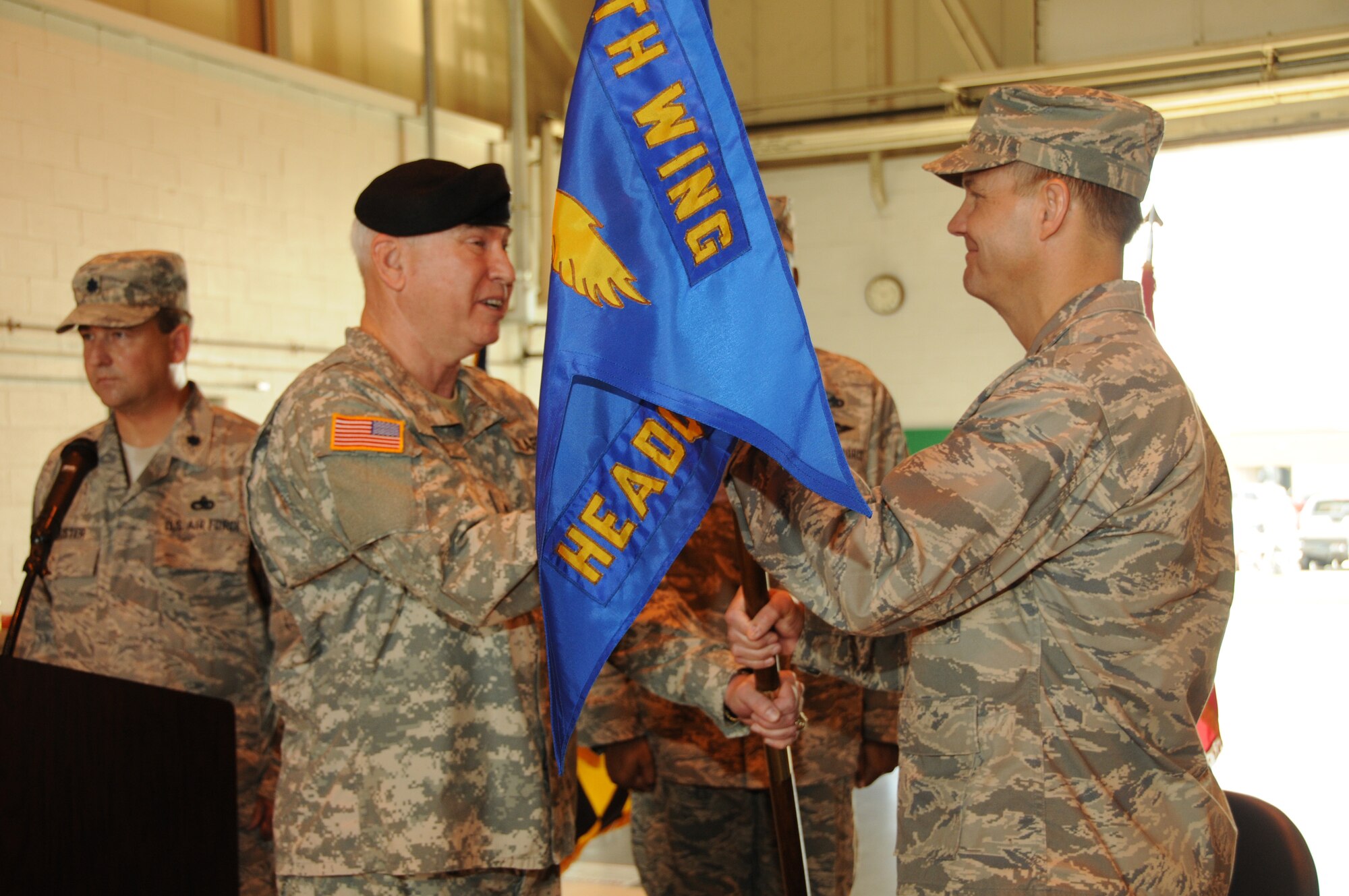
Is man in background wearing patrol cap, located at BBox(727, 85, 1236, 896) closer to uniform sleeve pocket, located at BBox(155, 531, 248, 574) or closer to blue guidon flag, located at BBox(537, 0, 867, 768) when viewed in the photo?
blue guidon flag, located at BBox(537, 0, 867, 768)

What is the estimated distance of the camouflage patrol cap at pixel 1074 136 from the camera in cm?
166

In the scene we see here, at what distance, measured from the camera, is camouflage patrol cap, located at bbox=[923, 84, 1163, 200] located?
1658 millimetres

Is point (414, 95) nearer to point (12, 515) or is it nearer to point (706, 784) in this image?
point (12, 515)

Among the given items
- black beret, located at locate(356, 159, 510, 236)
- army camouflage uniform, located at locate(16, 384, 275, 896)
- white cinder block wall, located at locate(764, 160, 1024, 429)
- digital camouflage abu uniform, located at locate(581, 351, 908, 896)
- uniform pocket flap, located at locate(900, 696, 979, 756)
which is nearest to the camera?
uniform pocket flap, located at locate(900, 696, 979, 756)

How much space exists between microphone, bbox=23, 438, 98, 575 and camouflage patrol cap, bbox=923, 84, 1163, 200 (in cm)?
252

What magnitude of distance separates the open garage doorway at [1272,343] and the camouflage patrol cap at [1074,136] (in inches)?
223

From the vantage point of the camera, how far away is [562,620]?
1541mm

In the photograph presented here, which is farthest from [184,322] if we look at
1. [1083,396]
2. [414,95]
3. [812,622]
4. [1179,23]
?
[1179,23]

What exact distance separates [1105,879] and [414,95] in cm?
710

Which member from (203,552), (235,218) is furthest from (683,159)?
(235,218)

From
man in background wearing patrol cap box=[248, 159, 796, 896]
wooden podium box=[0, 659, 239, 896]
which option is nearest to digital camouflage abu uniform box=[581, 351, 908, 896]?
man in background wearing patrol cap box=[248, 159, 796, 896]

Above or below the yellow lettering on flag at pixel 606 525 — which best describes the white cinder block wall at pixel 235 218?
above

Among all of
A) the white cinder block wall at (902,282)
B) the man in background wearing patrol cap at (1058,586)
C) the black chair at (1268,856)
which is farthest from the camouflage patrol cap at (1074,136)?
the white cinder block wall at (902,282)

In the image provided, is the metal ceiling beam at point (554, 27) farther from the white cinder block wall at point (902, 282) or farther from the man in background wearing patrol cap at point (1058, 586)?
the man in background wearing patrol cap at point (1058, 586)
